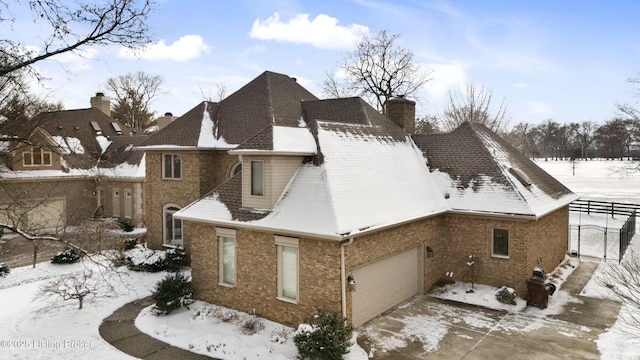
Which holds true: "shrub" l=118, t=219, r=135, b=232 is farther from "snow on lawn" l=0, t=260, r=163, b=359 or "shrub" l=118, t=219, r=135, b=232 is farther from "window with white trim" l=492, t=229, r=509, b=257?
"window with white trim" l=492, t=229, r=509, b=257

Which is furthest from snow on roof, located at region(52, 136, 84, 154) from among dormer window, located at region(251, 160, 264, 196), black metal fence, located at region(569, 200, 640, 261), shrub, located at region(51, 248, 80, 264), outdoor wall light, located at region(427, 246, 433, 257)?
black metal fence, located at region(569, 200, 640, 261)

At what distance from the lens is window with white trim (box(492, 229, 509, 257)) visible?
15.4 metres

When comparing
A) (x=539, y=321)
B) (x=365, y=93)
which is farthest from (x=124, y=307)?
(x=365, y=93)

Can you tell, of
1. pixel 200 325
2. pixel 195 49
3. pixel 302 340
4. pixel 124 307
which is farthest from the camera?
pixel 195 49

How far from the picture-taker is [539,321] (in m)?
12.9

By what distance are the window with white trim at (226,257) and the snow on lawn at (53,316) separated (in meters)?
3.09

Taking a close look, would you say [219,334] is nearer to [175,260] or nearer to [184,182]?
[175,260]

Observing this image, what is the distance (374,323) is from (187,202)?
11.0 meters

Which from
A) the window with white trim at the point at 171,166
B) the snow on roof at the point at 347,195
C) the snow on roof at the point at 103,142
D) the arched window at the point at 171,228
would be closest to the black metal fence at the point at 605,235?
the snow on roof at the point at 347,195

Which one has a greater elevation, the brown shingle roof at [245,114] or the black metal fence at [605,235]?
the brown shingle roof at [245,114]

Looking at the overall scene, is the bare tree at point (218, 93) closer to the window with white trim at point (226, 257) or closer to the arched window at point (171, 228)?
the arched window at point (171, 228)

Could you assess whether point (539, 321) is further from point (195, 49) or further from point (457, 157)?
point (195, 49)

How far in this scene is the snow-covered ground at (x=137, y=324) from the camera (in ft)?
35.8

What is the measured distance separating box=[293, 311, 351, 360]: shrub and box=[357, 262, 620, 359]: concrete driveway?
1308mm
